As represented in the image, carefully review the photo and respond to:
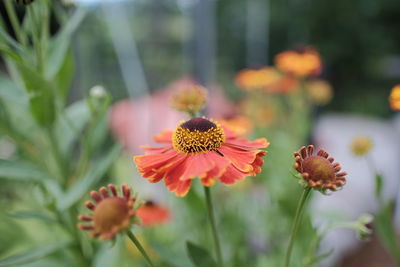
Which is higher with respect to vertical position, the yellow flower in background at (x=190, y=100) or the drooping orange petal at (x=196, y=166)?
the drooping orange petal at (x=196, y=166)

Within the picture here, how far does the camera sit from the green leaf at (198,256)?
39cm

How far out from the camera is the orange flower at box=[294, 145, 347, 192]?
1.06 feet

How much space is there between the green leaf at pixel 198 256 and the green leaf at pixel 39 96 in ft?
0.93

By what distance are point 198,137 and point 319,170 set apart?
0.43 feet

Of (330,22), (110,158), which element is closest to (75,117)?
(110,158)

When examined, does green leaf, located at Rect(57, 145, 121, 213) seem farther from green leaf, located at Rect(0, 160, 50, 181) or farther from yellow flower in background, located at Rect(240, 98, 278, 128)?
yellow flower in background, located at Rect(240, 98, 278, 128)

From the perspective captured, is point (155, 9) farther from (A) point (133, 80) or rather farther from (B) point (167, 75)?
(B) point (167, 75)

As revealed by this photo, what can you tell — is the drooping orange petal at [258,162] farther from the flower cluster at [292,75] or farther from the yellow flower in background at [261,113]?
the yellow flower in background at [261,113]

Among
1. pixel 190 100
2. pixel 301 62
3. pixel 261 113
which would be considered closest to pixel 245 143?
pixel 190 100

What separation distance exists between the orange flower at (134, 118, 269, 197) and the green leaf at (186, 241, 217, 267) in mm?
84

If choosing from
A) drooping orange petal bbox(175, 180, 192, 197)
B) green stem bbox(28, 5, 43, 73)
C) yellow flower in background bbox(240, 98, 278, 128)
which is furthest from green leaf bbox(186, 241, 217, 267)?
yellow flower in background bbox(240, 98, 278, 128)

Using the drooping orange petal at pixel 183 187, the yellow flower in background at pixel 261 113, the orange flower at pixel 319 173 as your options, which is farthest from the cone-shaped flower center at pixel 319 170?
the yellow flower in background at pixel 261 113

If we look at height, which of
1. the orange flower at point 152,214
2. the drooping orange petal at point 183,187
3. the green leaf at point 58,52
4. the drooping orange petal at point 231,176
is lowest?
the orange flower at point 152,214

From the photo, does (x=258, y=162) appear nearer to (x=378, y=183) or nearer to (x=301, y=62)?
(x=378, y=183)
